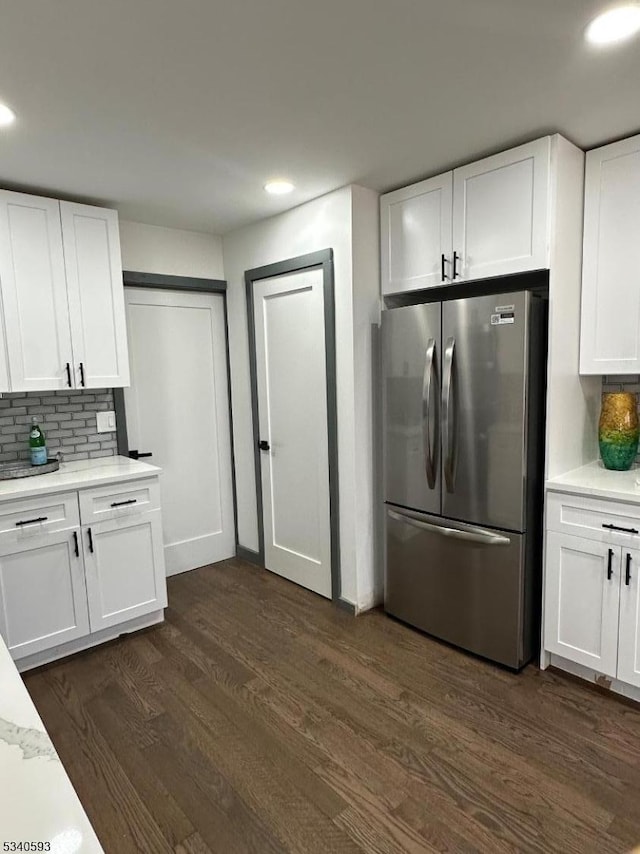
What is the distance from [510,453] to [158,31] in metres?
2.00

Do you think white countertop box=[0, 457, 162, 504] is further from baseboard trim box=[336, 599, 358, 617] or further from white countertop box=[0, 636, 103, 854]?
white countertop box=[0, 636, 103, 854]

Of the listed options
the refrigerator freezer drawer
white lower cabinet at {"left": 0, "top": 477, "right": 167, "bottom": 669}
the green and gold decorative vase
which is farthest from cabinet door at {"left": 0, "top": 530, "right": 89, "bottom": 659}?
the green and gold decorative vase

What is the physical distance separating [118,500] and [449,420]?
1.77 metres

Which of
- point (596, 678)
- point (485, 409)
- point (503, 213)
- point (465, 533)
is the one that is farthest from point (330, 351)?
point (596, 678)

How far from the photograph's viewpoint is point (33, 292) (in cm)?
265

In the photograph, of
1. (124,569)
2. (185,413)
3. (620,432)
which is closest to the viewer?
(620,432)

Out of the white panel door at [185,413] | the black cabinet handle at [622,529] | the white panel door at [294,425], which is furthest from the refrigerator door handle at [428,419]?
the white panel door at [185,413]

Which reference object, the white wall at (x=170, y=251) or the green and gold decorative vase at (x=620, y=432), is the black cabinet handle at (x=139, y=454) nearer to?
the white wall at (x=170, y=251)

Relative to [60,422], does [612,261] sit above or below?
above

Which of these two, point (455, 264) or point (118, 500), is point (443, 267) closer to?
point (455, 264)

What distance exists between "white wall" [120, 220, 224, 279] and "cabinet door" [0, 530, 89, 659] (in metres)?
1.79

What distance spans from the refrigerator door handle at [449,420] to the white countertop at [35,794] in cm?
200

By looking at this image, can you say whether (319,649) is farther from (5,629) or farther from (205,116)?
(205,116)

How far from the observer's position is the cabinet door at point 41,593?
2.42 m
